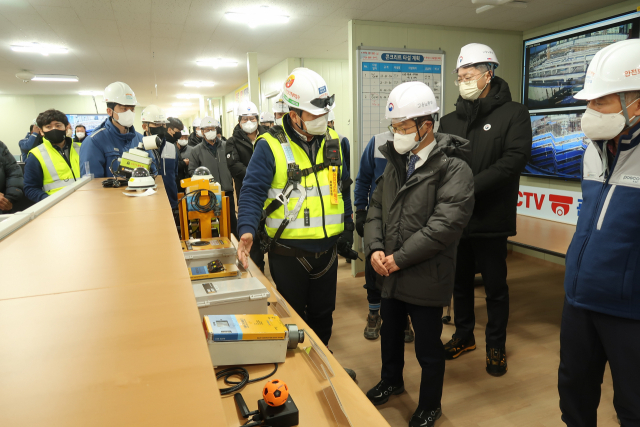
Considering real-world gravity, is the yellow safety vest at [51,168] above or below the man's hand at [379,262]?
above

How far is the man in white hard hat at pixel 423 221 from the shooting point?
1.73m

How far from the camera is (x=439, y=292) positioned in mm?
1763

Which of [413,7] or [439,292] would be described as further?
[413,7]

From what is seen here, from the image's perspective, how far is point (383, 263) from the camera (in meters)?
1.84

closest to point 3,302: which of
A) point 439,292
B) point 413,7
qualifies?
point 439,292

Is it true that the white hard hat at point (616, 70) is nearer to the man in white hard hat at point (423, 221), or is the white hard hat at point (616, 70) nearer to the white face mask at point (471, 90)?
the man in white hard hat at point (423, 221)

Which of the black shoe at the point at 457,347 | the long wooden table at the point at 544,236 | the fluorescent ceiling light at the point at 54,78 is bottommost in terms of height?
the black shoe at the point at 457,347

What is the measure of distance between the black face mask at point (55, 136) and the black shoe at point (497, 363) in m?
3.34

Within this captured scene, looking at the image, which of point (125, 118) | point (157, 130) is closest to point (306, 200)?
point (125, 118)

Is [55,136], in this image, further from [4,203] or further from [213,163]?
[213,163]

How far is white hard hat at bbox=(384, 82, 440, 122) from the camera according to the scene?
1.76 m

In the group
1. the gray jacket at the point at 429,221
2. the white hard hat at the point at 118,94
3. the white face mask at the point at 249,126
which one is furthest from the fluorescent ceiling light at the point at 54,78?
the gray jacket at the point at 429,221

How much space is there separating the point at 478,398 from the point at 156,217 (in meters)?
1.93

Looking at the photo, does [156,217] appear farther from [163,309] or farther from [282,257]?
[163,309]
